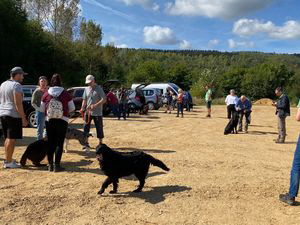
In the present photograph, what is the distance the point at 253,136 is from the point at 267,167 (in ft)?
20.3

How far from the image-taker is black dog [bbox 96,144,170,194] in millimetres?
5840

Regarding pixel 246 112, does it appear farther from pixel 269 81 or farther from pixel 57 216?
pixel 269 81

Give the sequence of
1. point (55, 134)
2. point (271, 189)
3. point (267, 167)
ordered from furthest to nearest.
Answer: point (267, 167) < point (55, 134) < point (271, 189)

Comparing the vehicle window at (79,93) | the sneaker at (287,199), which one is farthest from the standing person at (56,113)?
the vehicle window at (79,93)

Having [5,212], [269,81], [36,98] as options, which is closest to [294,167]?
[5,212]

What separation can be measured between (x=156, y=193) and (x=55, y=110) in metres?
2.51

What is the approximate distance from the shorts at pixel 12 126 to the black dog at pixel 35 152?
1.51ft

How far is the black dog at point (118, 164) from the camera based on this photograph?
5840 mm

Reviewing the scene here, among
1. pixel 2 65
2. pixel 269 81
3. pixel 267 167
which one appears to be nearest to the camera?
pixel 267 167

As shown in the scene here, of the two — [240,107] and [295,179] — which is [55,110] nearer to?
[295,179]

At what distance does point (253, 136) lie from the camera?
14.6 m

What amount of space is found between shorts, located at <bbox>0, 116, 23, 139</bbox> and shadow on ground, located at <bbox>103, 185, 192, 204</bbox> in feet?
8.63

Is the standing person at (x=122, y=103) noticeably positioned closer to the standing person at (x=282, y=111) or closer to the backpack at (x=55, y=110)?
the standing person at (x=282, y=111)

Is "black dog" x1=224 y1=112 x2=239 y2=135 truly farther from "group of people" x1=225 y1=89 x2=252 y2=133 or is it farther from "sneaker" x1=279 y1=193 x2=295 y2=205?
"sneaker" x1=279 y1=193 x2=295 y2=205
